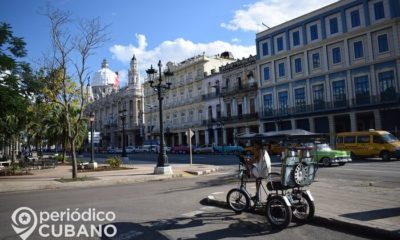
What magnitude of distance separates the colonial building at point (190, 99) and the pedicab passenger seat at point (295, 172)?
171ft

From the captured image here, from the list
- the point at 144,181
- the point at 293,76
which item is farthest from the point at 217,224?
the point at 293,76

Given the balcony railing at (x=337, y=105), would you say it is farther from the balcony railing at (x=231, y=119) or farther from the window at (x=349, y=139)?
the window at (x=349, y=139)

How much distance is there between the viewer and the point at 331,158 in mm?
21234

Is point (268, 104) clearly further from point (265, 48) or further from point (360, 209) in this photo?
point (360, 209)

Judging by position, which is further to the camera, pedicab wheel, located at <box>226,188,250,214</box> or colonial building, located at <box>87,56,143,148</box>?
colonial building, located at <box>87,56,143,148</box>

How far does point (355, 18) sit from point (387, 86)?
825 centimetres

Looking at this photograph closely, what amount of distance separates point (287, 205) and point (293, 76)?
40237 millimetres

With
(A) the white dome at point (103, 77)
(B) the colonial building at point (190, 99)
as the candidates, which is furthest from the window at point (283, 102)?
(A) the white dome at point (103, 77)

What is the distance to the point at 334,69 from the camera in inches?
1597

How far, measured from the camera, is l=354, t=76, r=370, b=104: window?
37469 millimetres

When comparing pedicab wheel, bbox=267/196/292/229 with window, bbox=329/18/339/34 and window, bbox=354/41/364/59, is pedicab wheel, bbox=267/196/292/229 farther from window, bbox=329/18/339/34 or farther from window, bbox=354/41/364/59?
window, bbox=329/18/339/34

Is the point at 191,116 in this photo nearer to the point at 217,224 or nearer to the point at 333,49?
A: the point at 333,49

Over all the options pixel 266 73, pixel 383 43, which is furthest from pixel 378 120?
pixel 266 73

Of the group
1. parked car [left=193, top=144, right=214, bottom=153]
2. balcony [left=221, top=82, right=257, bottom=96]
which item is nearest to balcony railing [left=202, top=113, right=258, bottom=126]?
balcony [left=221, top=82, right=257, bottom=96]
